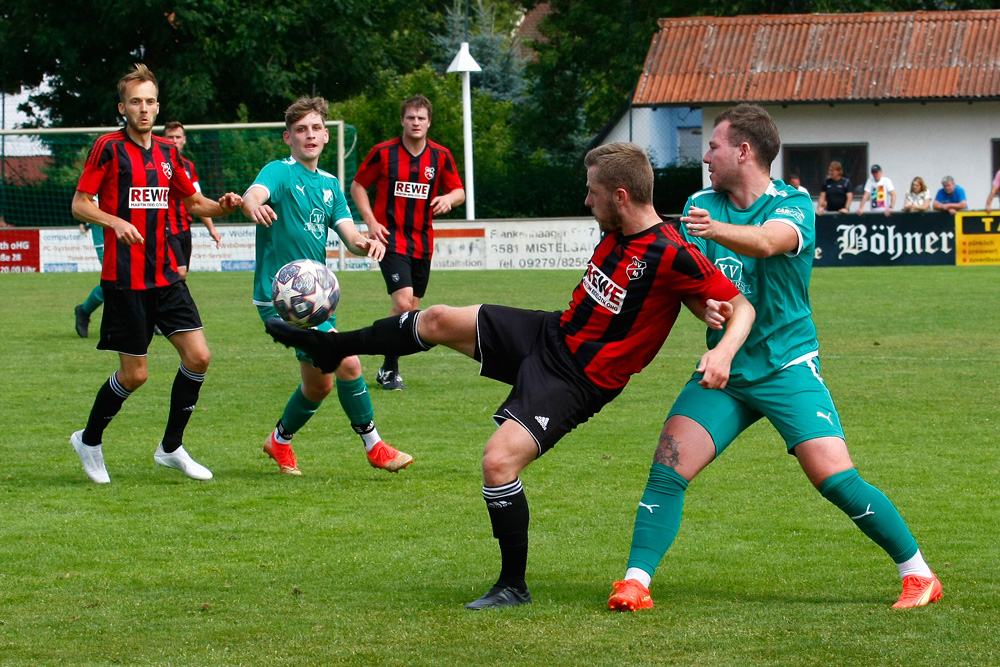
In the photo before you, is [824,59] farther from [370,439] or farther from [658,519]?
[658,519]

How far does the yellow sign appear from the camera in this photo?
2312cm

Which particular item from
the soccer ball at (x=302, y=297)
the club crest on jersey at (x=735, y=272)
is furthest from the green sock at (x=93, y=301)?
the club crest on jersey at (x=735, y=272)

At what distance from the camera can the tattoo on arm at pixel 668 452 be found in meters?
4.54

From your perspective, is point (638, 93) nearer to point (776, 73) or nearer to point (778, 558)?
point (776, 73)

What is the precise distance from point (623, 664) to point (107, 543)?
2.64m

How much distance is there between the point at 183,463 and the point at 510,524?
3.00m

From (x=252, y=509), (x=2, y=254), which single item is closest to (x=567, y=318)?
(x=252, y=509)

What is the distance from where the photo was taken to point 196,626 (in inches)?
172

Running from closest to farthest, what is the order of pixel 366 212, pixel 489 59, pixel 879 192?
pixel 366 212
pixel 879 192
pixel 489 59

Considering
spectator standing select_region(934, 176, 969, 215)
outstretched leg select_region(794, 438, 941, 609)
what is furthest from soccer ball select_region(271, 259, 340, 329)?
spectator standing select_region(934, 176, 969, 215)

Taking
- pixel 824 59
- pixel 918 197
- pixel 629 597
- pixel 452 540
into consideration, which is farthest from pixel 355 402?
pixel 824 59

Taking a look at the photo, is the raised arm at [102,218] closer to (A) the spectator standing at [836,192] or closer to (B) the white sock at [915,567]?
(B) the white sock at [915,567]

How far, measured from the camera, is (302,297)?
5.50m

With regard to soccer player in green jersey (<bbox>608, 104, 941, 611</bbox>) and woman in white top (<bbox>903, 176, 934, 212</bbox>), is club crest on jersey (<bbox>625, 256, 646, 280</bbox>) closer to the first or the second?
soccer player in green jersey (<bbox>608, 104, 941, 611</bbox>)
